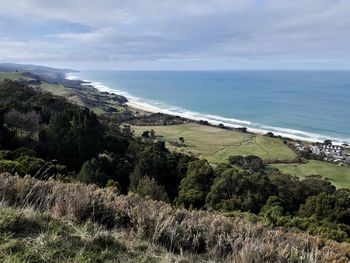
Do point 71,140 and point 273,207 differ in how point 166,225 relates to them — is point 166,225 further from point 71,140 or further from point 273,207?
point 71,140

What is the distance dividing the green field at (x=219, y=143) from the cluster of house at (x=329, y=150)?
2.99 m

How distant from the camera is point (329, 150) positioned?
5066 centimetres

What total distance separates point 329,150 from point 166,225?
50.9 metres

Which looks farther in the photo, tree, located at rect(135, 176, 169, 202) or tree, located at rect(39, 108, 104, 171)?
tree, located at rect(39, 108, 104, 171)

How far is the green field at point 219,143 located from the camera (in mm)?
49188

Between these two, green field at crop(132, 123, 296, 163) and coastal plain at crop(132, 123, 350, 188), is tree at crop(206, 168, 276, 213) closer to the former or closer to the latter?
coastal plain at crop(132, 123, 350, 188)

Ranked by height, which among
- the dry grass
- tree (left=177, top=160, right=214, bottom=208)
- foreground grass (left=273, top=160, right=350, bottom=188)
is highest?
the dry grass

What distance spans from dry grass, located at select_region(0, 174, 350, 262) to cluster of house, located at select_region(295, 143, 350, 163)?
152 ft

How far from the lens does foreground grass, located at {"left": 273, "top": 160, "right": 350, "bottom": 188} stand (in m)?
40.1

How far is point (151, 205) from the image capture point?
17.5 ft

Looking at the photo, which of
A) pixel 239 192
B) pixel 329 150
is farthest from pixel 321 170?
pixel 239 192

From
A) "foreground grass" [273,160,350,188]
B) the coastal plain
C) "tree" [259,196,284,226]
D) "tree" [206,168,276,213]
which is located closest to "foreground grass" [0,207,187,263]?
"tree" [259,196,284,226]

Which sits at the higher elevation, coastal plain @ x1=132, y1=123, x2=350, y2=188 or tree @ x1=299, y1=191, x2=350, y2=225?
tree @ x1=299, y1=191, x2=350, y2=225

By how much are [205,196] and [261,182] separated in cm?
381
